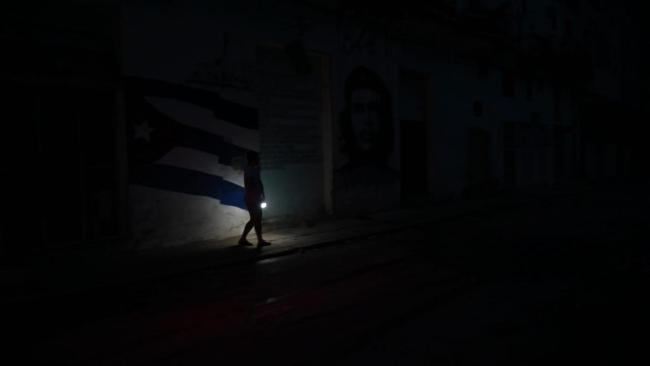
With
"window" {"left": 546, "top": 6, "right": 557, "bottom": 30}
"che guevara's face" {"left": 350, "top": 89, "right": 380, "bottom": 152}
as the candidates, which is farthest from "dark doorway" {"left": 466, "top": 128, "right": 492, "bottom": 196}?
"window" {"left": 546, "top": 6, "right": 557, "bottom": 30}

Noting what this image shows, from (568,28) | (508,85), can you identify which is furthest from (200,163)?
(568,28)

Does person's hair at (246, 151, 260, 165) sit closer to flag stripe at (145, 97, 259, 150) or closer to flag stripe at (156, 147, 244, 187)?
flag stripe at (156, 147, 244, 187)

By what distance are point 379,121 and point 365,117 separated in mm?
733

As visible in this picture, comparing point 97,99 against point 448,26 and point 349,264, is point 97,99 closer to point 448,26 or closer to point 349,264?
point 349,264

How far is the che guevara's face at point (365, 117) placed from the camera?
14.7 m

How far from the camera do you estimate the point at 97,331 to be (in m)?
5.17

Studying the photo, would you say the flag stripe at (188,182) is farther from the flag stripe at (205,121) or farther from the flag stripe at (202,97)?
the flag stripe at (202,97)

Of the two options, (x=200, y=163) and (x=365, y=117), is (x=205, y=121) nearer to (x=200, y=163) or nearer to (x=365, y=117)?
(x=200, y=163)

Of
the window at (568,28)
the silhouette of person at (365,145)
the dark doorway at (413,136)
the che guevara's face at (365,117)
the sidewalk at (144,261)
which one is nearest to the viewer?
the sidewalk at (144,261)

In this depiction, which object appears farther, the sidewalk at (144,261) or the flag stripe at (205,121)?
the flag stripe at (205,121)

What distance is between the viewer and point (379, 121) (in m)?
15.6

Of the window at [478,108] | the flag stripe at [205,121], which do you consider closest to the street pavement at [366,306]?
the flag stripe at [205,121]

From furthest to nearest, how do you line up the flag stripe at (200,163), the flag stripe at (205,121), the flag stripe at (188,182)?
1. the flag stripe at (200,163)
2. the flag stripe at (205,121)
3. the flag stripe at (188,182)

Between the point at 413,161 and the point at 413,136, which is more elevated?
the point at 413,136
